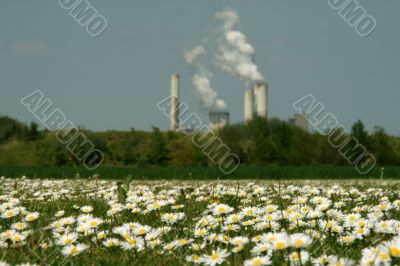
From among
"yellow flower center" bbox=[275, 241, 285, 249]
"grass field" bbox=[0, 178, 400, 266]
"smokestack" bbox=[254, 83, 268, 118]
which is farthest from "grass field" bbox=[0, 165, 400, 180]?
"smokestack" bbox=[254, 83, 268, 118]

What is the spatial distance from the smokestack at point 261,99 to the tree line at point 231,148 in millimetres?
11198

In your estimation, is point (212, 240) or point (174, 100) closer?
point (212, 240)

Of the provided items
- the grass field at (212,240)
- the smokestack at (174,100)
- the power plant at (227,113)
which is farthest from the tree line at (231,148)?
the grass field at (212,240)

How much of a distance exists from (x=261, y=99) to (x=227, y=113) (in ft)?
24.7

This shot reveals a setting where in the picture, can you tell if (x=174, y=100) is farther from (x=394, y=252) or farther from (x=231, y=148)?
(x=394, y=252)

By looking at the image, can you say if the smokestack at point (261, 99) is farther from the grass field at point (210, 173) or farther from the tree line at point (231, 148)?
the grass field at point (210, 173)

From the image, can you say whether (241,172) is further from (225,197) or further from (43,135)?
(43,135)

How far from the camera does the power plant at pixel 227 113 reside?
2405 inches

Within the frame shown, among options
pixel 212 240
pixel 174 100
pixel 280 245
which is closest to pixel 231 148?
pixel 174 100

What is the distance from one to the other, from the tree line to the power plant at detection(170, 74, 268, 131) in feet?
16.5

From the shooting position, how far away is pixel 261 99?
6131 centimetres

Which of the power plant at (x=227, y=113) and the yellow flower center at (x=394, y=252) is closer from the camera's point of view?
the yellow flower center at (x=394, y=252)

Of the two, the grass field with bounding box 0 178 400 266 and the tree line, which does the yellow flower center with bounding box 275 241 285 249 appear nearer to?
the grass field with bounding box 0 178 400 266

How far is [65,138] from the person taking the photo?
44344mm
